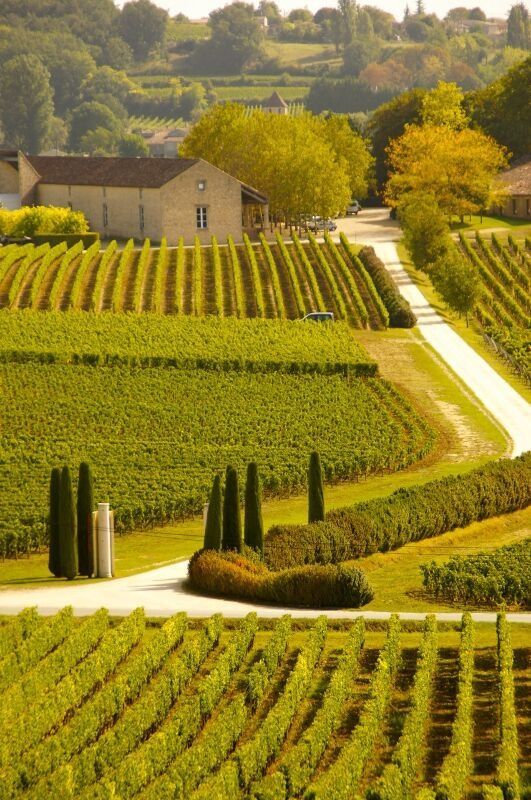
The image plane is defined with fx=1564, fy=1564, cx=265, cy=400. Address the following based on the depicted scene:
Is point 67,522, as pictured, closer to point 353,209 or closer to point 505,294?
point 505,294

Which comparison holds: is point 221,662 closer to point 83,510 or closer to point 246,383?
point 83,510

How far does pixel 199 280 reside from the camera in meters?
81.8

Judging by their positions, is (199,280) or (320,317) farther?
(199,280)

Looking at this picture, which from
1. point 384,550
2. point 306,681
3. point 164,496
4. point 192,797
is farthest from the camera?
point 164,496

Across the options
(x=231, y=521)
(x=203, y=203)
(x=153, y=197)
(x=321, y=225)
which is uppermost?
(x=231, y=521)

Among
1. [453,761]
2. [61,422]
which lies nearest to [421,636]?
[453,761]

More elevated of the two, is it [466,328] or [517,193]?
[517,193]

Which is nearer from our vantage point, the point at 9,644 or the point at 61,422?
the point at 9,644

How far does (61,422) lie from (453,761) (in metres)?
31.8

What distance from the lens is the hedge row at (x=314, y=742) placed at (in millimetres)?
22359

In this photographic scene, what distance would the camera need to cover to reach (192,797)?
21531 millimetres

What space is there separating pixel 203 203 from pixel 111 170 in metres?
9.38

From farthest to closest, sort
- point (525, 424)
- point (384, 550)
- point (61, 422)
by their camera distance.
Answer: point (525, 424)
point (61, 422)
point (384, 550)

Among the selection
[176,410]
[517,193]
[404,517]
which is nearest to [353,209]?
[517,193]
